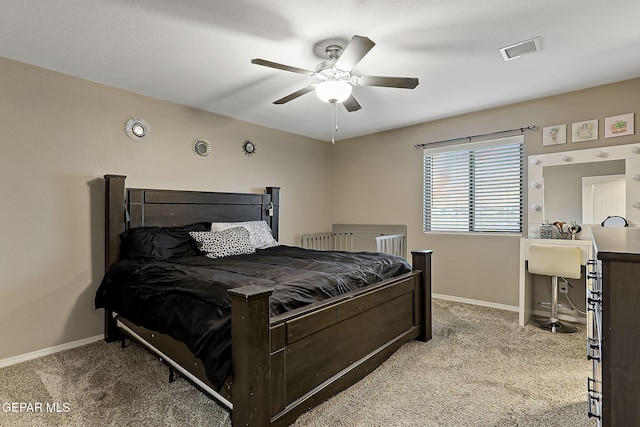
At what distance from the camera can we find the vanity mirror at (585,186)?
119 inches

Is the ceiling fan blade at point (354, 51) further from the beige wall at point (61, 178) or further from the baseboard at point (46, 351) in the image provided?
the baseboard at point (46, 351)

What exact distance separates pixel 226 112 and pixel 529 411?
12.6 ft

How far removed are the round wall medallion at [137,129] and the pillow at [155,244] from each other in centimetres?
94

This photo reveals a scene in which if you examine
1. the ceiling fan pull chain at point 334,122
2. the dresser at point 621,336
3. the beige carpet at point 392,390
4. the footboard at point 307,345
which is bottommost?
the beige carpet at point 392,390

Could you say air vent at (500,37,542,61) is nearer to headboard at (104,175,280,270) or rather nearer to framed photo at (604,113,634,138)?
framed photo at (604,113,634,138)

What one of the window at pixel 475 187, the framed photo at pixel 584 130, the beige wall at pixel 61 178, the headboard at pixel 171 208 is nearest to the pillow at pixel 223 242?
the headboard at pixel 171 208

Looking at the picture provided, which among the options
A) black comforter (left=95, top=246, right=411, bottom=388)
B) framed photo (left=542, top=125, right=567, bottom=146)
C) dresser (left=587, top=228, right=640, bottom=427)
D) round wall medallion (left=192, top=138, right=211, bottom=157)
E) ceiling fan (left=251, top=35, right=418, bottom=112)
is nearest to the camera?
dresser (left=587, top=228, right=640, bottom=427)

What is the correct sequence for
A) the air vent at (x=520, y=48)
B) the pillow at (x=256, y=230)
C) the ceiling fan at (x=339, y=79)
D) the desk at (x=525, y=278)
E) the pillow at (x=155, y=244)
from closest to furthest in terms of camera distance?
the ceiling fan at (x=339, y=79) < the air vent at (x=520, y=48) < the pillow at (x=155, y=244) < the desk at (x=525, y=278) < the pillow at (x=256, y=230)

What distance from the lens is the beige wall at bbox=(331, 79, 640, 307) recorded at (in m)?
3.27

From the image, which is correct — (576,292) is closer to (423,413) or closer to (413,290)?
(413,290)

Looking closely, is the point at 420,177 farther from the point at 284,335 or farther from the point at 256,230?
the point at 284,335

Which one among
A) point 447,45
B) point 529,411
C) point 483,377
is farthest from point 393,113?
point 529,411

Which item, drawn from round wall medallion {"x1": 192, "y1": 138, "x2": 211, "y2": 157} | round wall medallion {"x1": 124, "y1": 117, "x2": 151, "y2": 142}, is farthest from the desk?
round wall medallion {"x1": 124, "y1": 117, "x2": 151, "y2": 142}

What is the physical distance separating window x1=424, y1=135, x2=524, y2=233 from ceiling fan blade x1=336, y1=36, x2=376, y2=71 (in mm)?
2530
